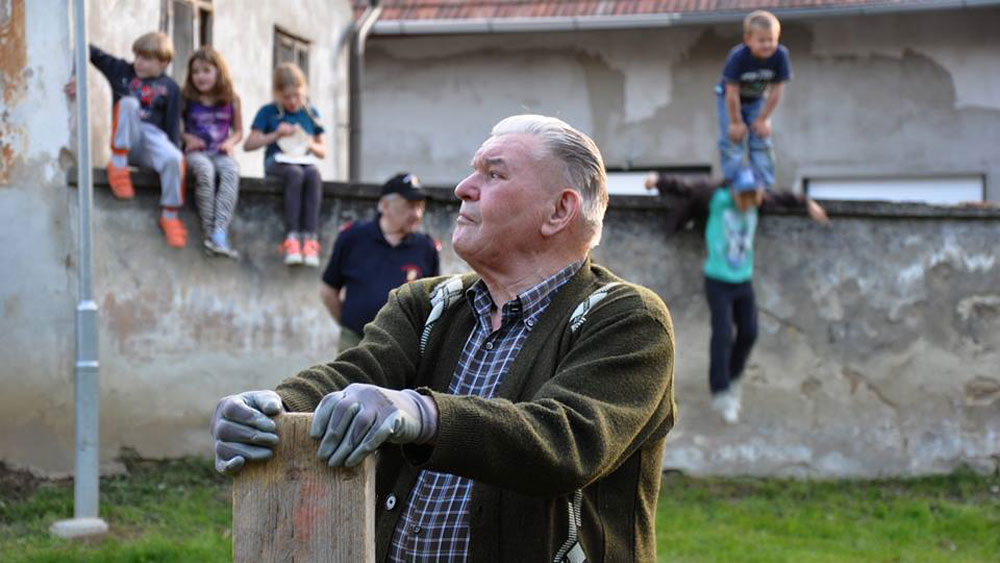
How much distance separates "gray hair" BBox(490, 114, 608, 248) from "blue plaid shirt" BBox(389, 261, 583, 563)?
0.15 m

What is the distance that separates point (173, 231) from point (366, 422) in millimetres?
6330

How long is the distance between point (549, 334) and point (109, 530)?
15.7 feet

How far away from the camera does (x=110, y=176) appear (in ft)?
27.2

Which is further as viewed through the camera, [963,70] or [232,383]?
[963,70]

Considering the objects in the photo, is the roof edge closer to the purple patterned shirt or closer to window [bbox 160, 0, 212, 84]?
window [bbox 160, 0, 212, 84]

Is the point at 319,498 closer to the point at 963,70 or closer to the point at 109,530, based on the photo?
the point at 109,530

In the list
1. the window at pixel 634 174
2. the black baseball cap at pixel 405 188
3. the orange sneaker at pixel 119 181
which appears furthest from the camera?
the window at pixel 634 174

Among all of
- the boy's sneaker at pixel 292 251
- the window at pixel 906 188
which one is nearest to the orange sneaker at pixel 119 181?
the boy's sneaker at pixel 292 251

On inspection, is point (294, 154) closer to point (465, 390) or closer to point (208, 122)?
point (208, 122)

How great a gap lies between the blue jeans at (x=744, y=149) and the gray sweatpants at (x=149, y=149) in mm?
3393

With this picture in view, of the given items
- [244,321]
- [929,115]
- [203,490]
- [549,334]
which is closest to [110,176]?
[244,321]

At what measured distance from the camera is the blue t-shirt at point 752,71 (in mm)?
9367

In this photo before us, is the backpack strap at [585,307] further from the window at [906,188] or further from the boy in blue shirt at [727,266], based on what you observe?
the window at [906,188]

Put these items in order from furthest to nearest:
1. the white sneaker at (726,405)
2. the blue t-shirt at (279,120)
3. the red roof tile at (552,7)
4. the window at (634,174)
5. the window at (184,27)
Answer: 1. the window at (634,174)
2. the red roof tile at (552,7)
3. the window at (184,27)
4. the blue t-shirt at (279,120)
5. the white sneaker at (726,405)
